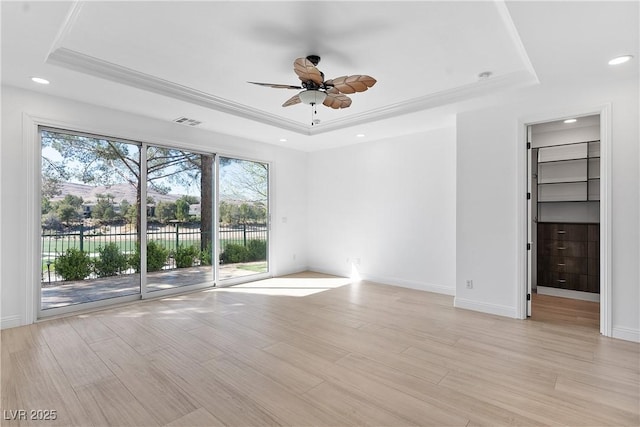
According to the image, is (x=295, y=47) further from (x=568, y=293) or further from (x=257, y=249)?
(x=568, y=293)

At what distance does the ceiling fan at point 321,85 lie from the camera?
8.64ft

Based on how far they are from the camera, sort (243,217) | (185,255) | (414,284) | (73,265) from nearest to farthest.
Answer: (73,265)
(185,255)
(414,284)
(243,217)

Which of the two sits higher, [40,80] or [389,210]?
[40,80]

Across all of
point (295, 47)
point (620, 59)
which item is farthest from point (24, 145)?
point (620, 59)

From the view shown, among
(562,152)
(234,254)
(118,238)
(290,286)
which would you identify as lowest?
(290,286)

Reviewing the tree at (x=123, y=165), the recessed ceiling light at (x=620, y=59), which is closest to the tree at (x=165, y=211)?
the tree at (x=123, y=165)

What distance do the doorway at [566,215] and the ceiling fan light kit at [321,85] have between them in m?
3.17

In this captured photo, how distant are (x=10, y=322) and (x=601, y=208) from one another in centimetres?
664

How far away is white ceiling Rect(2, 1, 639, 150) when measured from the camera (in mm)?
2256

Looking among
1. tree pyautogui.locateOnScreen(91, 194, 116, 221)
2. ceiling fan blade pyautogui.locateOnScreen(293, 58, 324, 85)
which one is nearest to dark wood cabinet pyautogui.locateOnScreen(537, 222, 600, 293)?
ceiling fan blade pyautogui.locateOnScreen(293, 58, 324, 85)

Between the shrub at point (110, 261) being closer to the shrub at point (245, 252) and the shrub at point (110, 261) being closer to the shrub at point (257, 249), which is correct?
the shrub at point (245, 252)

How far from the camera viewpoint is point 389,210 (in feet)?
18.7

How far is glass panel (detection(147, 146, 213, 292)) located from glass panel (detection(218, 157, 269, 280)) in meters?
0.27

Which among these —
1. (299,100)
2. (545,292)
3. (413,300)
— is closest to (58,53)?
(299,100)
